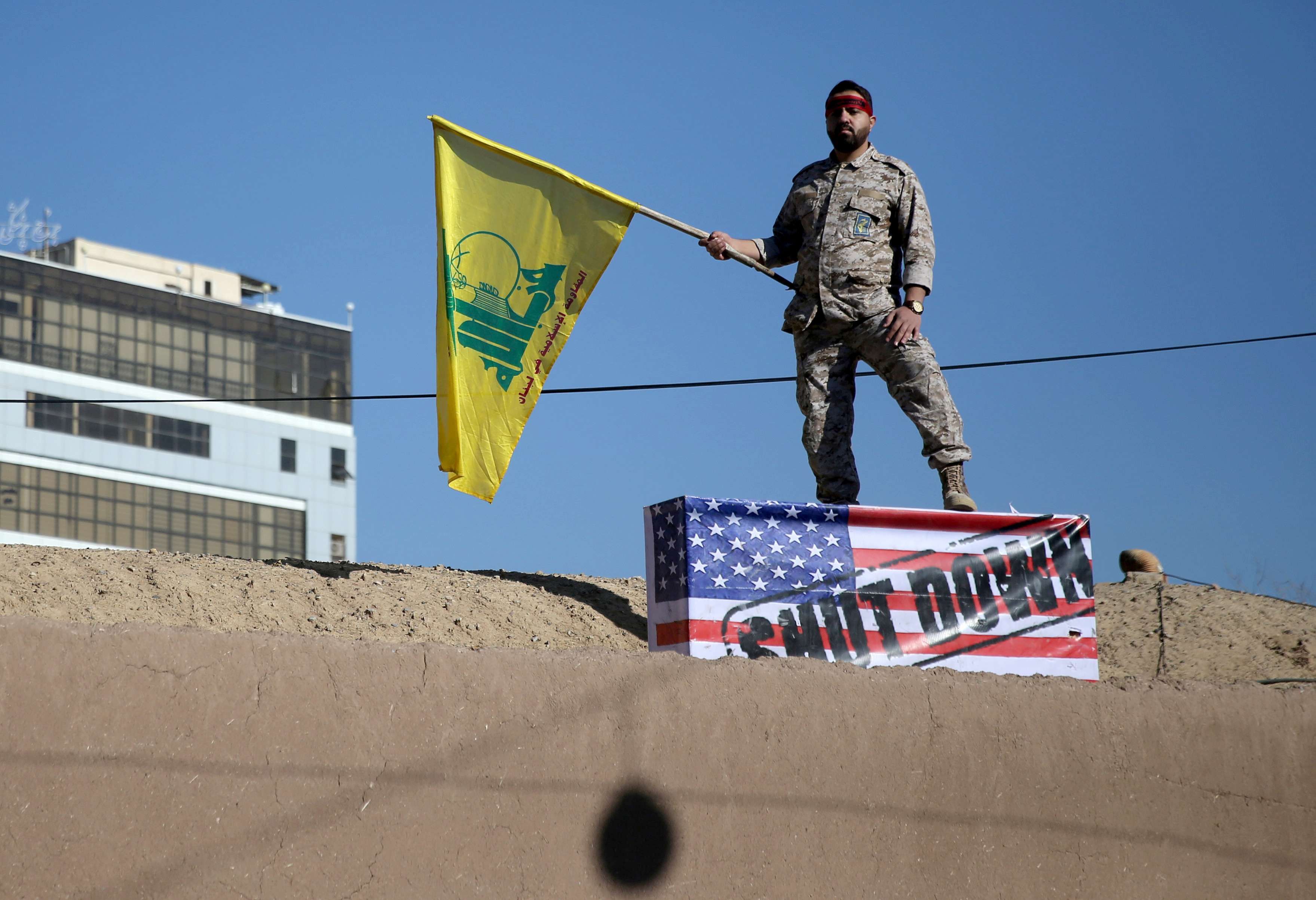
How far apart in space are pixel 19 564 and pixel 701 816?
263cm

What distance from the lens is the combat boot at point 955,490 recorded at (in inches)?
233

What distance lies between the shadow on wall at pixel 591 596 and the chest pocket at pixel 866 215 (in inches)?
71.7

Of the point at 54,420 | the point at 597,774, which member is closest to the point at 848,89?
the point at 597,774

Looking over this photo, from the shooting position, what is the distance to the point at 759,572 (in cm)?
539

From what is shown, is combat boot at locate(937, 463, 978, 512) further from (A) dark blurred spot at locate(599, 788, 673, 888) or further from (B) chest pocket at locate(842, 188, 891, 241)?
(A) dark blurred spot at locate(599, 788, 673, 888)

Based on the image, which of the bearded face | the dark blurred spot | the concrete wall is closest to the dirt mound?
the concrete wall

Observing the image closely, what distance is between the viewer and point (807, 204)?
6.34 m

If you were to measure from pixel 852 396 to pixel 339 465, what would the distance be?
50.8 m

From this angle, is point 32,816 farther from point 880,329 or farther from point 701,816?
point 880,329

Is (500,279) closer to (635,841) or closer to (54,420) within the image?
(635,841)

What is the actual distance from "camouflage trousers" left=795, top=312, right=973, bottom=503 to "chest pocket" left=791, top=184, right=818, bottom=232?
466 millimetres

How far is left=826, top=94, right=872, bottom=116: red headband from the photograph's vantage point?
248 inches

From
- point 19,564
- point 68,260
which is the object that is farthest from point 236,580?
point 68,260

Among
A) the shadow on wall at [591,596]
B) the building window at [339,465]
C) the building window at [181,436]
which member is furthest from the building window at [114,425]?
the shadow on wall at [591,596]
